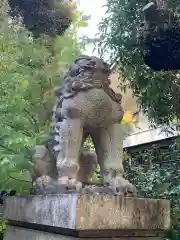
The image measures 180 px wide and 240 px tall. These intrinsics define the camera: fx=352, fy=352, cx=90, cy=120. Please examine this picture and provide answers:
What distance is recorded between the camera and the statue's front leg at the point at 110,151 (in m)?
2.14

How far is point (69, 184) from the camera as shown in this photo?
2.01 m

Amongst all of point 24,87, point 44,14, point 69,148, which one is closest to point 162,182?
point 24,87

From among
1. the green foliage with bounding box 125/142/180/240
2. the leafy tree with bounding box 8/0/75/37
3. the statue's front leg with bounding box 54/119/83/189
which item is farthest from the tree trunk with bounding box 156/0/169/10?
the leafy tree with bounding box 8/0/75/37

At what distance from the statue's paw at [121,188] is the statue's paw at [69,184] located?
0.62 ft

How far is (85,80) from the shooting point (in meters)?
2.21

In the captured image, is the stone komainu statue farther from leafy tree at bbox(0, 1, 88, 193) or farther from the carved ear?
leafy tree at bbox(0, 1, 88, 193)

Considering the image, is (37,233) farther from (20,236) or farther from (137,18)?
(137,18)

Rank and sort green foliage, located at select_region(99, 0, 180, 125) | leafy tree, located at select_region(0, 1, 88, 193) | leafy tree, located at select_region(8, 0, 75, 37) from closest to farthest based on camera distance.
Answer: leafy tree, located at select_region(0, 1, 88, 193), green foliage, located at select_region(99, 0, 180, 125), leafy tree, located at select_region(8, 0, 75, 37)

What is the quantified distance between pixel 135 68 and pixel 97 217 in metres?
2.88

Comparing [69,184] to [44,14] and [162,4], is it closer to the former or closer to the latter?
[162,4]

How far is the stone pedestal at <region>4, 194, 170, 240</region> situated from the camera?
70.0 inches

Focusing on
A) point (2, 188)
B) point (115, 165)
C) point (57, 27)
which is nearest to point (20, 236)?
point (2, 188)

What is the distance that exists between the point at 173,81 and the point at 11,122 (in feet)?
8.14

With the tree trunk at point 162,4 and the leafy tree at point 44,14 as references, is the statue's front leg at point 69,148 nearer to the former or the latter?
the tree trunk at point 162,4
